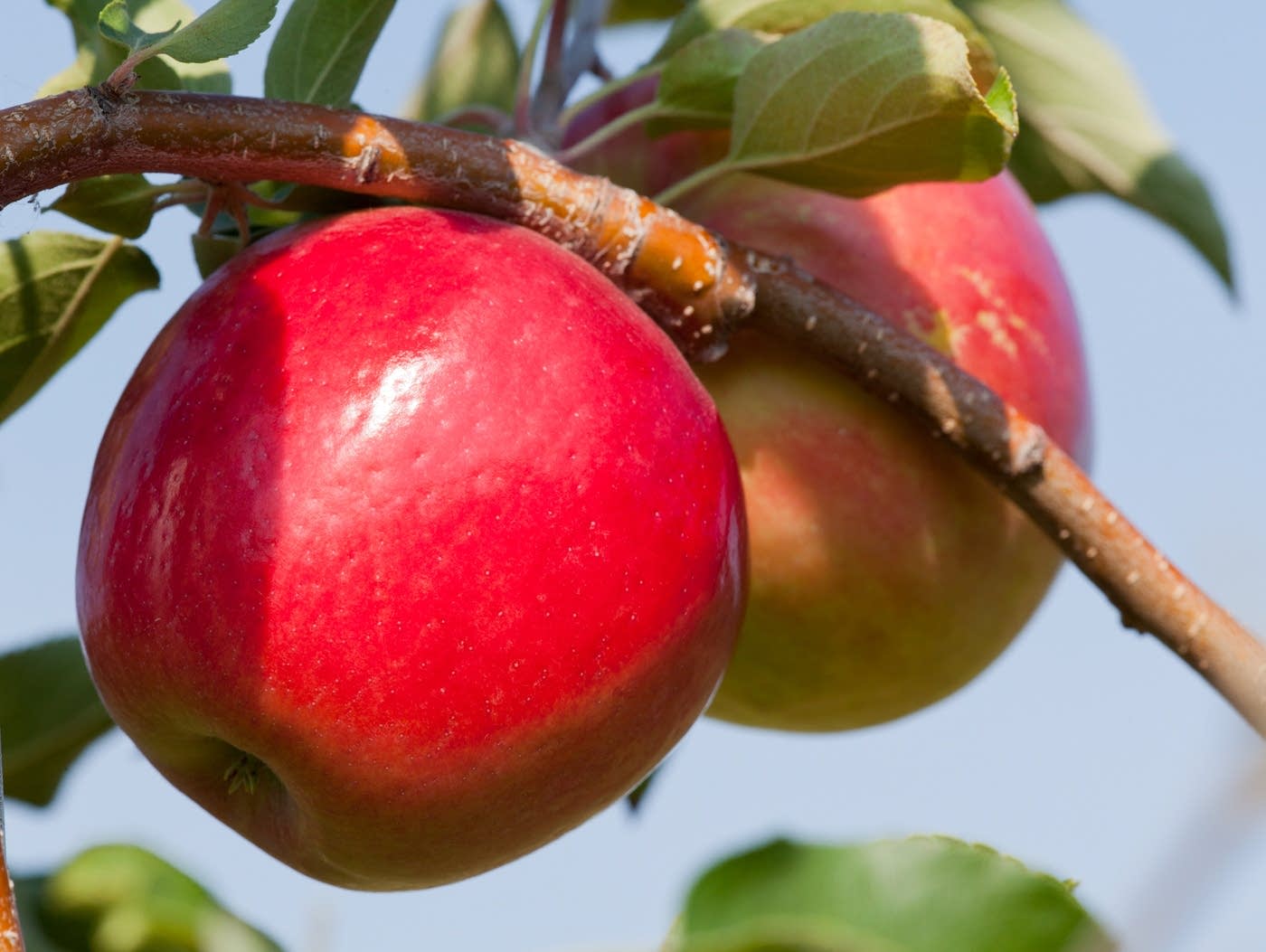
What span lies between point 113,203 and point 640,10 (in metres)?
0.86

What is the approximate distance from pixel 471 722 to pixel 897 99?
0.42 m

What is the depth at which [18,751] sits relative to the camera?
1.13 meters

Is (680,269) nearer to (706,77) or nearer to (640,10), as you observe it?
(706,77)

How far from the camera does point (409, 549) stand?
26.8 inches

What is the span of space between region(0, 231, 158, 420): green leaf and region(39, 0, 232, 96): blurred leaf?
0.33 feet

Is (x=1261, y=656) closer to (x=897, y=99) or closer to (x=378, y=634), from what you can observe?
(x=897, y=99)

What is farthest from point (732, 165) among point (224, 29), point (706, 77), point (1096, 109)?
point (1096, 109)

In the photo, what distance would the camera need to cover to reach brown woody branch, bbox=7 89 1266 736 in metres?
0.73

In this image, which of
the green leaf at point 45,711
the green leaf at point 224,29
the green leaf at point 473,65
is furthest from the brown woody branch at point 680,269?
the green leaf at point 473,65

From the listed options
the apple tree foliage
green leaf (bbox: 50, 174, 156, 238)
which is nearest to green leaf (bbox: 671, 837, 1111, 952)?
the apple tree foliage

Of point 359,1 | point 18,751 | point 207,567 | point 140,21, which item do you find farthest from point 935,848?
point 18,751

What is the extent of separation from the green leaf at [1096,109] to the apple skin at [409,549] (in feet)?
Answer: 2.17

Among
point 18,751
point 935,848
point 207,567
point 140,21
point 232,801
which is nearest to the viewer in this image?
point 935,848

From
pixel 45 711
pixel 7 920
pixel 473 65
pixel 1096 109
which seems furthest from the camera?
pixel 473 65
